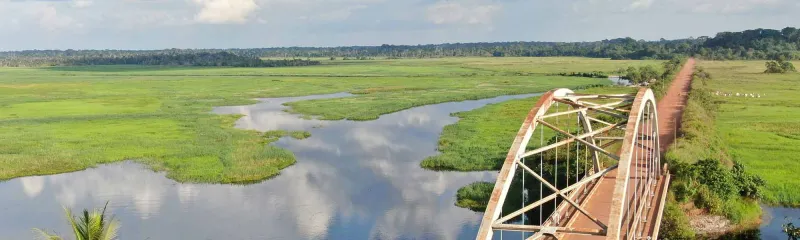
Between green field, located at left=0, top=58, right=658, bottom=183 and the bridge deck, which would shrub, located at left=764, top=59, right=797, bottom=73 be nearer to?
green field, located at left=0, top=58, right=658, bottom=183

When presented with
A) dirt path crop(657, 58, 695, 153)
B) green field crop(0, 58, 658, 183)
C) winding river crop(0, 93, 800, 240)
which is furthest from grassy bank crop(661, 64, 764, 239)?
green field crop(0, 58, 658, 183)

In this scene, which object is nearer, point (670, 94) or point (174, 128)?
point (174, 128)

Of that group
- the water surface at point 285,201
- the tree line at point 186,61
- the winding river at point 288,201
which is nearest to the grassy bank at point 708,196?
the winding river at point 288,201

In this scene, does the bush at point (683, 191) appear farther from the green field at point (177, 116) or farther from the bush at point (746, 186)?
the green field at point (177, 116)

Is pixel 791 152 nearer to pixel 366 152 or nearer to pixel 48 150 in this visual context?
pixel 366 152

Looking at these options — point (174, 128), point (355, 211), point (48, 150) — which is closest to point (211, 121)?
point (174, 128)
